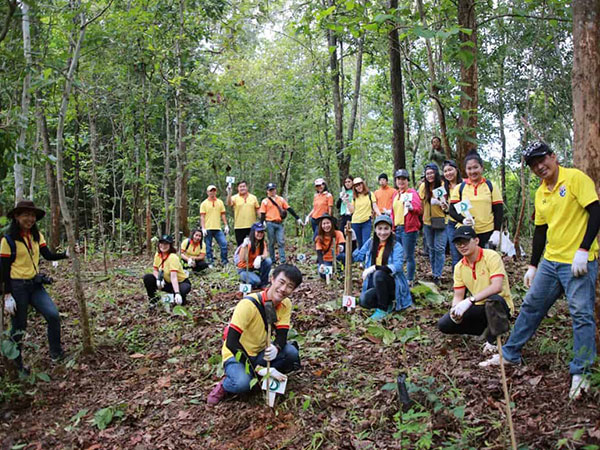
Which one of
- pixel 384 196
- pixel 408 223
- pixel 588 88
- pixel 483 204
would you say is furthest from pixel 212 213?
pixel 588 88

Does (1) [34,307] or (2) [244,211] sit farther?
(2) [244,211]

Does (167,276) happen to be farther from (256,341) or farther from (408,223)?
(408,223)

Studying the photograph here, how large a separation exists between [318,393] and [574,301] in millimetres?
2355

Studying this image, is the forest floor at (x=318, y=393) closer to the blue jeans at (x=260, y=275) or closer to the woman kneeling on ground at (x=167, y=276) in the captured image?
the woman kneeling on ground at (x=167, y=276)

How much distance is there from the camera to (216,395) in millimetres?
4473

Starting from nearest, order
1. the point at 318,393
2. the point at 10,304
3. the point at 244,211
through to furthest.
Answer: the point at 318,393 → the point at 10,304 → the point at 244,211

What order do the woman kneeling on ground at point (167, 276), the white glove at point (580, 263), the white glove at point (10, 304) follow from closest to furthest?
the white glove at point (580, 263) → the white glove at point (10, 304) → the woman kneeling on ground at point (167, 276)

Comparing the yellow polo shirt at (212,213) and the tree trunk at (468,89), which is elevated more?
the tree trunk at (468,89)

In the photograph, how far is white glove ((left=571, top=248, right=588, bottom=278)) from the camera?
3449 mm

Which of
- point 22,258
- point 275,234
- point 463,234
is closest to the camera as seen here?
point 463,234

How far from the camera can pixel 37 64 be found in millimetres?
5199

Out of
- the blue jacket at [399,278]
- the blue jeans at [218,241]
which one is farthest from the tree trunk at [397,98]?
the blue jeans at [218,241]

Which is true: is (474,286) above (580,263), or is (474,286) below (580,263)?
below

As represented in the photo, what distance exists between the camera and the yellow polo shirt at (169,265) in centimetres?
767
